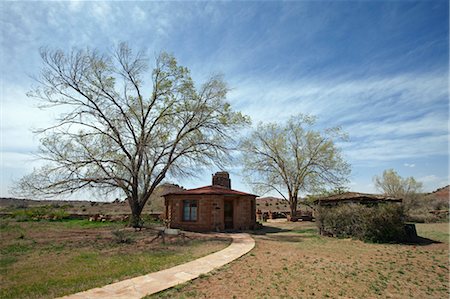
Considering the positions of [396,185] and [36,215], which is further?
[396,185]

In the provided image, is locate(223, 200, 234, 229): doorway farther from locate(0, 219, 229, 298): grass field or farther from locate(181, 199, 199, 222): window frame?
locate(0, 219, 229, 298): grass field

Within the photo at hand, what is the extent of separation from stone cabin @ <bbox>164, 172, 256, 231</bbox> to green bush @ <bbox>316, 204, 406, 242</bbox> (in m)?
7.52

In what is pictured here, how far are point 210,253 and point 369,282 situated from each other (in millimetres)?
5875

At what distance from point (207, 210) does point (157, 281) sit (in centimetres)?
1282

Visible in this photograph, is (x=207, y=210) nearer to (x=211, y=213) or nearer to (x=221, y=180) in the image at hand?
(x=211, y=213)

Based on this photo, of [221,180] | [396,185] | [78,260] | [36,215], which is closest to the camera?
[78,260]

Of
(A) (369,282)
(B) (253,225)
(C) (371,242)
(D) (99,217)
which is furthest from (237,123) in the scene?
(D) (99,217)

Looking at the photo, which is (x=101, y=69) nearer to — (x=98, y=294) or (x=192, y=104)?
(x=192, y=104)

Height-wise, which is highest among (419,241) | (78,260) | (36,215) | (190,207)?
(190,207)

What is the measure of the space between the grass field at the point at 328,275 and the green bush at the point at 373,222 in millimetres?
2391

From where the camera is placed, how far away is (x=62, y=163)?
17.4 metres

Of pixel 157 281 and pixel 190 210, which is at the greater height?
pixel 190 210

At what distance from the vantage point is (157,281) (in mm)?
7027

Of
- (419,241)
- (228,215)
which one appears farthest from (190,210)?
(419,241)
